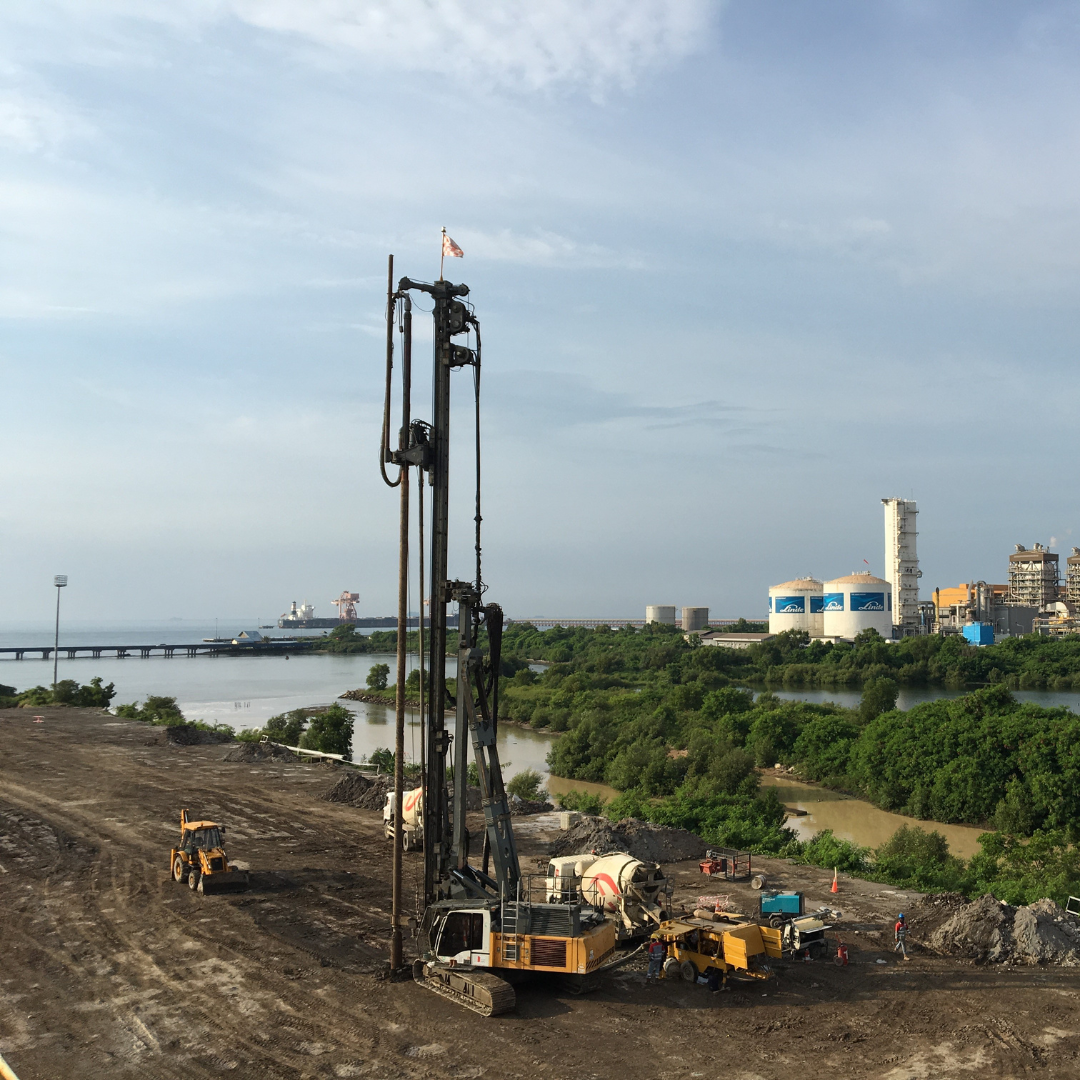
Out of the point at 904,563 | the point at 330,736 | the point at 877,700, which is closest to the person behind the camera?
the point at 330,736

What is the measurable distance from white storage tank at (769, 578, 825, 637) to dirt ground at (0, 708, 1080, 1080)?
12873cm

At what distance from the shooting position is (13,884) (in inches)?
894

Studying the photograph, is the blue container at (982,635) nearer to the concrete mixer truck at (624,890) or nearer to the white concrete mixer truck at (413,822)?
the white concrete mixer truck at (413,822)

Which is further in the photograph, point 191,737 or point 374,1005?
point 191,737

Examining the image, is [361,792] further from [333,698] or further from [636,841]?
[333,698]

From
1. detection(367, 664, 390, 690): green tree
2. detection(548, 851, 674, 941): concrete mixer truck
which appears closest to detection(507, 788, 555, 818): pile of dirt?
detection(548, 851, 674, 941): concrete mixer truck

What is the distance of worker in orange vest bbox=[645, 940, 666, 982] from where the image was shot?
1619 cm

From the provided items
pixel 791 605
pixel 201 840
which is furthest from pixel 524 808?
pixel 791 605

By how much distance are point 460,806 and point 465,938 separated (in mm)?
2158

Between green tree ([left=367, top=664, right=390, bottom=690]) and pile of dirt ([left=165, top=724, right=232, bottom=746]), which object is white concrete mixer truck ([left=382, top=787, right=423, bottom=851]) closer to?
pile of dirt ([left=165, top=724, right=232, bottom=746])

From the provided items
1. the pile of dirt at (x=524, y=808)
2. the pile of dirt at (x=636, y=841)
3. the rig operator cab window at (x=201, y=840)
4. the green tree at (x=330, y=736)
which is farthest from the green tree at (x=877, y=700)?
the rig operator cab window at (x=201, y=840)

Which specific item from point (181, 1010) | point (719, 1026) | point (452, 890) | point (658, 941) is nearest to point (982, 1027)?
point (719, 1026)

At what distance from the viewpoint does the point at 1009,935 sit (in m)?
17.8

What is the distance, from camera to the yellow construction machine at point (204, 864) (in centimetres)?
2173
